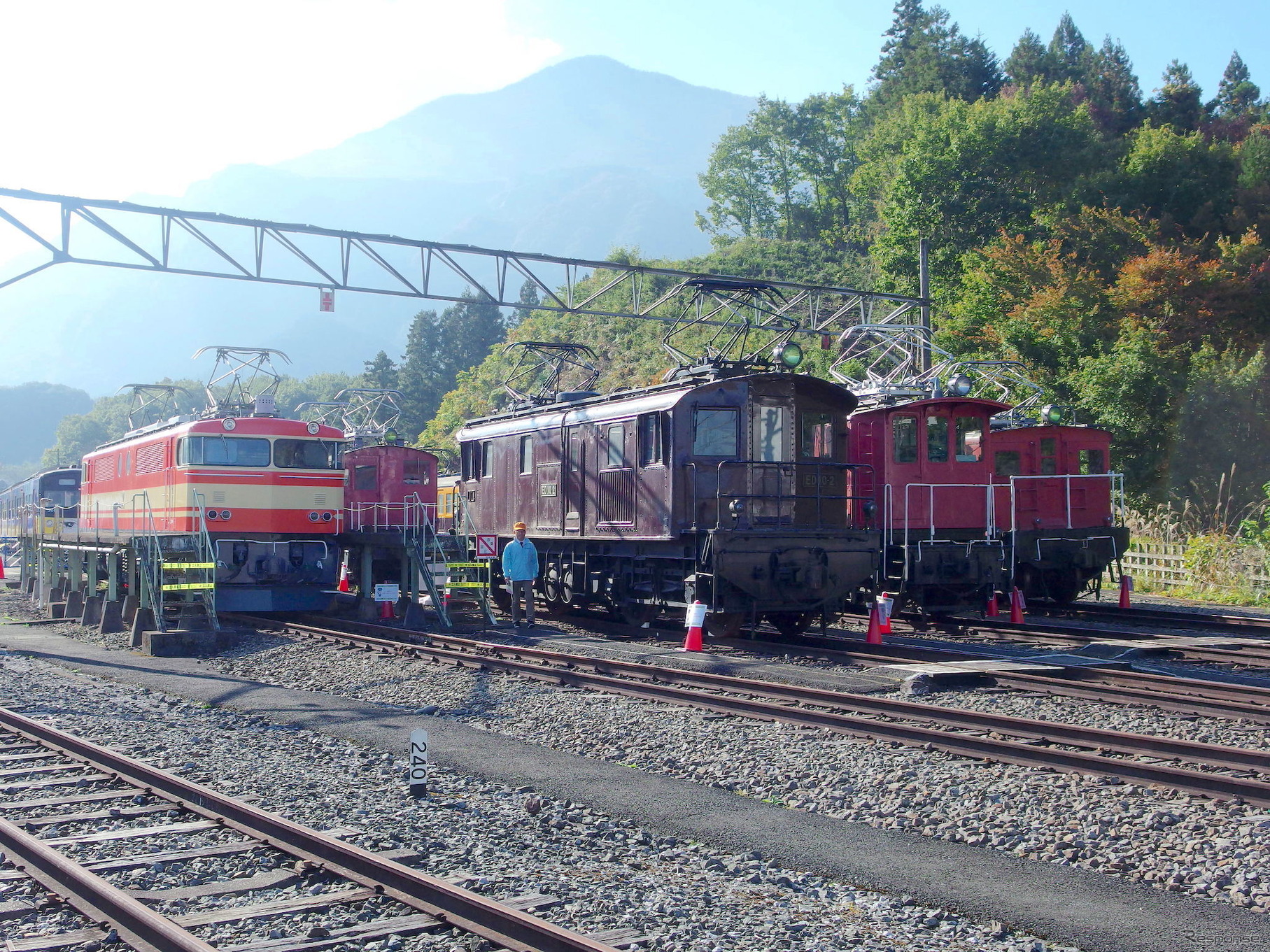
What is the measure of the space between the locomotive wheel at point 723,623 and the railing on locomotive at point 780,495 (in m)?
1.21

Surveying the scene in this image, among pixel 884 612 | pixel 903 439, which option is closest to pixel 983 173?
pixel 903 439

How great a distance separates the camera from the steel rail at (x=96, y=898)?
185 inches

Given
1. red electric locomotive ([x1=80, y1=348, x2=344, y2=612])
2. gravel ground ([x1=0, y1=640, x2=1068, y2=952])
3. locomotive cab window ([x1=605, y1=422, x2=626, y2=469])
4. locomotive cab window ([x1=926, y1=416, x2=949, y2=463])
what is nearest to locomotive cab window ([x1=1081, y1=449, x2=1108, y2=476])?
locomotive cab window ([x1=926, y1=416, x2=949, y2=463])

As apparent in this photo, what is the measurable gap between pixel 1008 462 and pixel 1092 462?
2225mm

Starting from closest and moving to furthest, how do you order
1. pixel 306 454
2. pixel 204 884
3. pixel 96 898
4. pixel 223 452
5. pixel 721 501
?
pixel 96 898 → pixel 204 884 → pixel 721 501 → pixel 223 452 → pixel 306 454

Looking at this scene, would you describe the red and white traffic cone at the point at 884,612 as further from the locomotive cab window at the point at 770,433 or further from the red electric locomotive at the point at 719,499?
the locomotive cab window at the point at 770,433

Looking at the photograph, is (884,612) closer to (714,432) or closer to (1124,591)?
(714,432)

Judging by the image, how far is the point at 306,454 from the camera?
19.4 meters

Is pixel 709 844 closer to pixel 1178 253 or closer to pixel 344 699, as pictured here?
pixel 344 699

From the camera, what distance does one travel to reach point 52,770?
26.8 ft

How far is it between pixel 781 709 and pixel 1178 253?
28141 millimetres

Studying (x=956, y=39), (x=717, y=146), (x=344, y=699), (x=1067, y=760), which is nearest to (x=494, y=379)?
(x=717, y=146)

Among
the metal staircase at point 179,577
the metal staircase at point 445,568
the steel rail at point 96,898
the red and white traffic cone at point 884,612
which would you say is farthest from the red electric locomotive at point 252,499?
the steel rail at point 96,898

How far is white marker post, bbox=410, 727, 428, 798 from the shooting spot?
742cm
